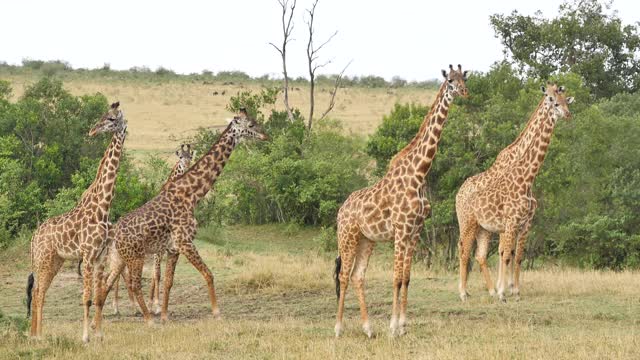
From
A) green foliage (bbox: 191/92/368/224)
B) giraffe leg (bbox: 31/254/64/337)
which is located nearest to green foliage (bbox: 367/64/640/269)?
green foliage (bbox: 191/92/368/224)

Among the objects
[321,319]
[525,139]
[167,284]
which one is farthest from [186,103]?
[321,319]

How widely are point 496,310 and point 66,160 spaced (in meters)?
17.1

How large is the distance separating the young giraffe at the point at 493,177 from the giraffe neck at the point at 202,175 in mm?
4250

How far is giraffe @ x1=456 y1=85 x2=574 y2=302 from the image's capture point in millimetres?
15469

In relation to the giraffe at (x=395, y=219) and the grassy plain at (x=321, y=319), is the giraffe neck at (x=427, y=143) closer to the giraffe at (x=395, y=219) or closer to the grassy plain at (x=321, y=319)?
the giraffe at (x=395, y=219)

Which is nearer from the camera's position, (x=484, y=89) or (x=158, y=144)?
(x=484, y=89)

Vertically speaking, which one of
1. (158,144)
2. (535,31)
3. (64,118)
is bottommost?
(158,144)

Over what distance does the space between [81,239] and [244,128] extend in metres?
4.11

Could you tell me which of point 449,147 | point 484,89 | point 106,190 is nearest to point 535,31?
point 484,89

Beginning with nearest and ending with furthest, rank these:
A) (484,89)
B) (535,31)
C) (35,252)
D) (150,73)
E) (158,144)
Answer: (35,252) → (484,89) → (535,31) → (158,144) → (150,73)

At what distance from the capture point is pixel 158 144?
50.2m

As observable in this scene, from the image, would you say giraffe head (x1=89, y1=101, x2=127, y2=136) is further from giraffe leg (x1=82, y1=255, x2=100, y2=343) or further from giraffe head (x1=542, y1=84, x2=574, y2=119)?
giraffe head (x1=542, y1=84, x2=574, y2=119)

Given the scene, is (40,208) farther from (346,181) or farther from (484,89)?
(484,89)

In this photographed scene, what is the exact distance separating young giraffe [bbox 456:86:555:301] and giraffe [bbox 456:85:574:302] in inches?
0.8
